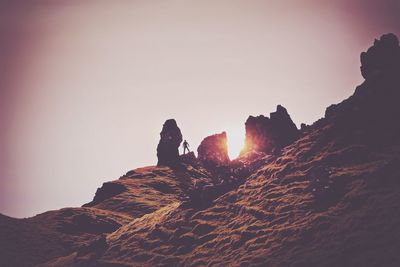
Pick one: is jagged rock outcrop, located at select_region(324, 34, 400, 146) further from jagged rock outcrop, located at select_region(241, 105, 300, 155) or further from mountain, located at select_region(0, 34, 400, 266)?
jagged rock outcrop, located at select_region(241, 105, 300, 155)

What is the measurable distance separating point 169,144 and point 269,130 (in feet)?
198

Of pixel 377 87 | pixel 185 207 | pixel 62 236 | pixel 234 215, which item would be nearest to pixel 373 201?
pixel 234 215

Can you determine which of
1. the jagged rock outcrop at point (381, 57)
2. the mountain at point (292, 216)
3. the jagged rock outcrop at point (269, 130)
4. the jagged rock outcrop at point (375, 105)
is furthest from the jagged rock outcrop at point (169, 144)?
the jagged rock outcrop at point (381, 57)

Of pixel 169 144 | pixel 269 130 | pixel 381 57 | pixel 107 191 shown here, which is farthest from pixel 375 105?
pixel 169 144

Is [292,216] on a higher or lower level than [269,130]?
lower

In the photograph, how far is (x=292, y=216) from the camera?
47.3 metres

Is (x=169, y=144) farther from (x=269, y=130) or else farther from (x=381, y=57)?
(x=381, y=57)

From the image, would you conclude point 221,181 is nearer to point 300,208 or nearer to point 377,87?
point 300,208

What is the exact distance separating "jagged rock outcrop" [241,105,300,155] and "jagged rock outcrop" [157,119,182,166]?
1742 inches

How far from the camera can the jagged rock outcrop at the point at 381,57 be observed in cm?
6750

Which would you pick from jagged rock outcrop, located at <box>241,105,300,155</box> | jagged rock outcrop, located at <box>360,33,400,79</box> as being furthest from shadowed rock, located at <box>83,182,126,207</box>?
jagged rock outcrop, located at <box>360,33,400,79</box>

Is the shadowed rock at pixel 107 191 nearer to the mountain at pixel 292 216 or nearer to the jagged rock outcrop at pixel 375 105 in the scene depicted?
the mountain at pixel 292 216

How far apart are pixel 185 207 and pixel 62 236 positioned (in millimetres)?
35272

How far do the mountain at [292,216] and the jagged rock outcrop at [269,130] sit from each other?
35921mm
